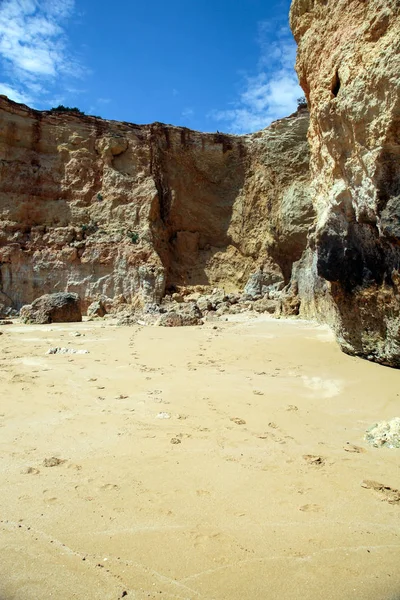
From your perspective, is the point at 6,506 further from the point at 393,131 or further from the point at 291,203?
the point at 291,203

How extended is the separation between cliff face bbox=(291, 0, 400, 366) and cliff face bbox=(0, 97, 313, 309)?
1408cm

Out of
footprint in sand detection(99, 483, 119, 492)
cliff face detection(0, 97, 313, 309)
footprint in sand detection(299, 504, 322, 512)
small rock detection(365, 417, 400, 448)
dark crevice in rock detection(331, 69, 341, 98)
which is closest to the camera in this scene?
footprint in sand detection(299, 504, 322, 512)

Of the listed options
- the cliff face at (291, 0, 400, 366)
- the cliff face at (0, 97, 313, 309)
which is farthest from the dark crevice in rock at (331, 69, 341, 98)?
the cliff face at (0, 97, 313, 309)

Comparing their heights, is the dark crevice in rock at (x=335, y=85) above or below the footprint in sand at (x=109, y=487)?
above

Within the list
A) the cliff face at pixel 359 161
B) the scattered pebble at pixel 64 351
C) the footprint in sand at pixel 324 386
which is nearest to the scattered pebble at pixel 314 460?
the footprint in sand at pixel 324 386

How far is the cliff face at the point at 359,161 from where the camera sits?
3.76 metres

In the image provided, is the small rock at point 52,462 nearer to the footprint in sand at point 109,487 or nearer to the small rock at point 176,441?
the footprint in sand at point 109,487

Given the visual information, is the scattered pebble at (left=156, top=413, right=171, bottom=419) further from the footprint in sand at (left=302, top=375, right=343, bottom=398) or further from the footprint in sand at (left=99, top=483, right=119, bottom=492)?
the footprint in sand at (left=302, top=375, right=343, bottom=398)

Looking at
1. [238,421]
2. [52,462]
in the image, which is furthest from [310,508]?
[52,462]

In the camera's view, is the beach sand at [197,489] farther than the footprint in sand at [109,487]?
No

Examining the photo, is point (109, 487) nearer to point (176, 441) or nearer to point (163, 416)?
point (176, 441)

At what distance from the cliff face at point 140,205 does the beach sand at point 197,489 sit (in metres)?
16.2

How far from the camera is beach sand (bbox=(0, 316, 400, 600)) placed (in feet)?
4.58

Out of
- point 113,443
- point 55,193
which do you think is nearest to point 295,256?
point 55,193
